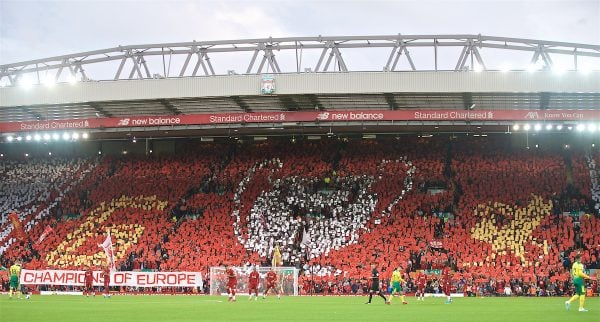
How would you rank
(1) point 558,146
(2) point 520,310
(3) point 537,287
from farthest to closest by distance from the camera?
(1) point 558,146 → (3) point 537,287 → (2) point 520,310

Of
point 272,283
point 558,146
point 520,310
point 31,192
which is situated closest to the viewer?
point 520,310

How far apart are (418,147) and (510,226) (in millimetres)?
9764

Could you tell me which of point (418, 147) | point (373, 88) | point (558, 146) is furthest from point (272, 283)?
point (558, 146)

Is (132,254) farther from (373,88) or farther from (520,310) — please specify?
(520,310)

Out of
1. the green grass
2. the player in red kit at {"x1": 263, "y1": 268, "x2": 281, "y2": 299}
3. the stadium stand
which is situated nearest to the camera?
the green grass

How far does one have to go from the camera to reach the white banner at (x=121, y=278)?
138ft

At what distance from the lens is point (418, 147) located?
52.7m

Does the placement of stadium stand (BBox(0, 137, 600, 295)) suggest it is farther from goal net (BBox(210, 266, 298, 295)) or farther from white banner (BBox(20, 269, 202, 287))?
white banner (BBox(20, 269, 202, 287))

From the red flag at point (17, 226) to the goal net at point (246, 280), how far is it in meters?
16.5

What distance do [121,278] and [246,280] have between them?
280 inches

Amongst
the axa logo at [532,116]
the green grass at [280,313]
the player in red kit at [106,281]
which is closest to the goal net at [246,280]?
the player in red kit at [106,281]

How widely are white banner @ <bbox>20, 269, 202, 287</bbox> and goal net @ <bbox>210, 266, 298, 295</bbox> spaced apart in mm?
947

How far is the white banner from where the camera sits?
42.1 metres

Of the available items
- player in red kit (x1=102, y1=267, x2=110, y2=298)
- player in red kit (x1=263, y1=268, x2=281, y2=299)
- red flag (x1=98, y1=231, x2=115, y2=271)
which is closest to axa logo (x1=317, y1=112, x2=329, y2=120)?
player in red kit (x1=263, y1=268, x2=281, y2=299)
